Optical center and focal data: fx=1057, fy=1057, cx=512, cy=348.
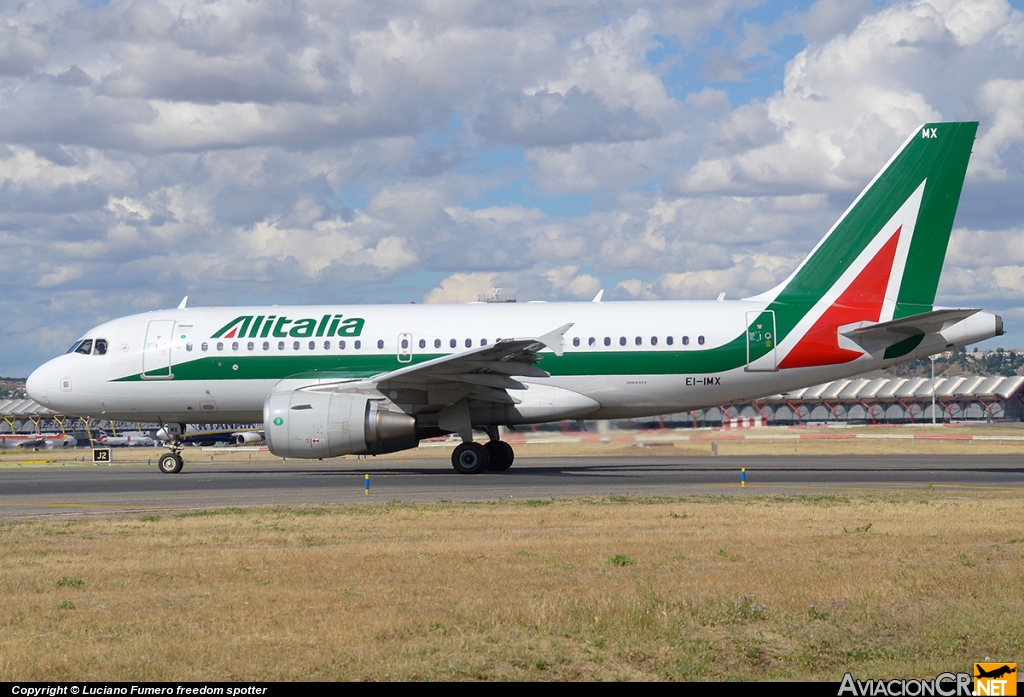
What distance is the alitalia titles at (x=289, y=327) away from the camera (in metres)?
27.3

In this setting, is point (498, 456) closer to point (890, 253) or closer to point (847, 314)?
point (847, 314)

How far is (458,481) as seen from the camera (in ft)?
78.0

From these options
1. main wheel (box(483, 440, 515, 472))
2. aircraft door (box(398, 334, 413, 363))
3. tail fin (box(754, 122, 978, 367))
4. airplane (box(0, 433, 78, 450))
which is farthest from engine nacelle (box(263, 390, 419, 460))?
airplane (box(0, 433, 78, 450))

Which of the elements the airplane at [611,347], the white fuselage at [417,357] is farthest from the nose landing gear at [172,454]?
the airplane at [611,347]

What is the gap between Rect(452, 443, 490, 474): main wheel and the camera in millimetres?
26078

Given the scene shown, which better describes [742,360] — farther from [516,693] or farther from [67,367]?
[516,693]

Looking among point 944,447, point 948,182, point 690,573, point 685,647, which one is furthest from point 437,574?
point 944,447

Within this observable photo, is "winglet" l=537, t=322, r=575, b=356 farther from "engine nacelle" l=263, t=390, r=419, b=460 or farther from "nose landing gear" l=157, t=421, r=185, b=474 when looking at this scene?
"nose landing gear" l=157, t=421, r=185, b=474

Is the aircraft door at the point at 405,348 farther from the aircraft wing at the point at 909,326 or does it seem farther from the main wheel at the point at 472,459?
the aircraft wing at the point at 909,326

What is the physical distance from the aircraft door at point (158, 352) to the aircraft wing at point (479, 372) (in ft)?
20.8

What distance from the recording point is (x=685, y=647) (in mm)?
7598

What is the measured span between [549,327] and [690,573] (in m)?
16.2

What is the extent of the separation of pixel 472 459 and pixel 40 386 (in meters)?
12.5

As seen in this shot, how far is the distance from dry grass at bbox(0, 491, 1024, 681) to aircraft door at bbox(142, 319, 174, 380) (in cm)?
1280
